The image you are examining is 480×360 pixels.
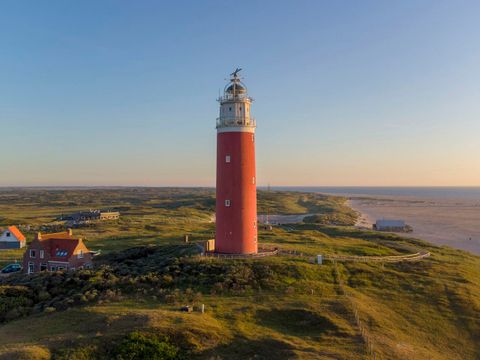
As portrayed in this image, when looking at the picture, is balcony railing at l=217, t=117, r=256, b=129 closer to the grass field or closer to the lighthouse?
the lighthouse

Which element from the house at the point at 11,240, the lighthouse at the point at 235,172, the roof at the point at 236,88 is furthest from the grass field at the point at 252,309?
the house at the point at 11,240

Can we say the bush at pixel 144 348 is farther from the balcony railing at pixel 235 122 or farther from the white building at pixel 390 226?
the white building at pixel 390 226

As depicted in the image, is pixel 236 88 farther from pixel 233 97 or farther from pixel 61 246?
pixel 61 246

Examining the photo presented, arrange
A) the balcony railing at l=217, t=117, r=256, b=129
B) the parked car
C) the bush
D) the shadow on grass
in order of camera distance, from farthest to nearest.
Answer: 1. the parked car
2. the balcony railing at l=217, t=117, r=256, b=129
3. the shadow on grass
4. the bush

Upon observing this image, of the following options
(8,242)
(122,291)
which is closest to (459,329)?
(122,291)

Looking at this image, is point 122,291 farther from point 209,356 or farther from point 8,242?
point 8,242

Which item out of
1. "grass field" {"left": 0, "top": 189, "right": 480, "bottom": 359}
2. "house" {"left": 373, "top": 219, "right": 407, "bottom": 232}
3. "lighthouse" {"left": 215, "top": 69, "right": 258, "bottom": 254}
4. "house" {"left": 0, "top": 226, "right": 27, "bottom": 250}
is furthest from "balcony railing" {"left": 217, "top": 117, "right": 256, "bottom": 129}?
"house" {"left": 373, "top": 219, "right": 407, "bottom": 232}

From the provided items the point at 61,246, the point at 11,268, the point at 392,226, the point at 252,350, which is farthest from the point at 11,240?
the point at 392,226
